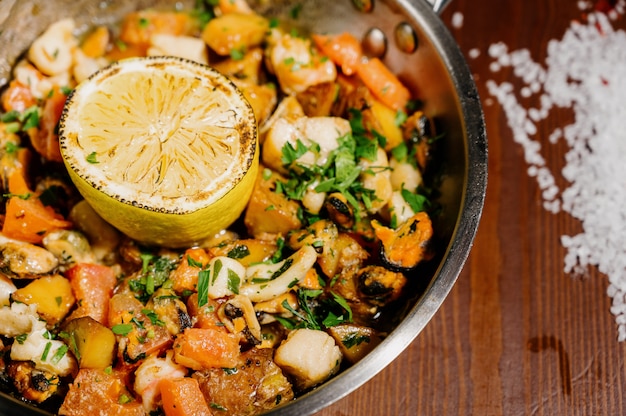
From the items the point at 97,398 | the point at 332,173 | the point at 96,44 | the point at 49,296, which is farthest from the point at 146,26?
the point at 97,398

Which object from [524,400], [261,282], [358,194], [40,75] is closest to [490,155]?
[358,194]

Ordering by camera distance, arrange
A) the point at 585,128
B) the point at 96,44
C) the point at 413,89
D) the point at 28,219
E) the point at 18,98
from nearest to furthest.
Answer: the point at 28,219 < the point at 18,98 < the point at 413,89 < the point at 96,44 < the point at 585,128

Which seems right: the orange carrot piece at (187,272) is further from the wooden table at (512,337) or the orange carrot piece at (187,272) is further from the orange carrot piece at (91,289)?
the wooden table at (512,337)

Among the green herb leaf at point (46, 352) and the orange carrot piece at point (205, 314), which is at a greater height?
the orange carrot piece at point (205, 314)

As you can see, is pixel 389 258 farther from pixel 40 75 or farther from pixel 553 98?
pixel 40 75

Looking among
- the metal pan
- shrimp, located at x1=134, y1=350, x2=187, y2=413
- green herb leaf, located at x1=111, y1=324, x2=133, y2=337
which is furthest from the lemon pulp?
the metal pan

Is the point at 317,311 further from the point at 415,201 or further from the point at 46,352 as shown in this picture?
the point at 46,352

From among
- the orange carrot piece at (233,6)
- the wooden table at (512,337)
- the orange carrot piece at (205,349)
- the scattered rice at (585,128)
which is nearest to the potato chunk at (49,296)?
the orange carrot piece at (205,349)

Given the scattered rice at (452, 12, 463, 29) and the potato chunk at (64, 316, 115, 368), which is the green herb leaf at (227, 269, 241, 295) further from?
the scattered rice at (452, 12, 463, 29)
